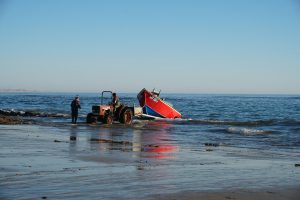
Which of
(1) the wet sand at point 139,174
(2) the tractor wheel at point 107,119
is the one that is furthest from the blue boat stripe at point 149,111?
(1) the wet sand at point 139,174

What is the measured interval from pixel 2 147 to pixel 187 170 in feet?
16.2

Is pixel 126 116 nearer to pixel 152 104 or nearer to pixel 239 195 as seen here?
pixel 152 104

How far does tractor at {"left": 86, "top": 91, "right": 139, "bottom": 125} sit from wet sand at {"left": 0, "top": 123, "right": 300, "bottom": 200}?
11489 mm

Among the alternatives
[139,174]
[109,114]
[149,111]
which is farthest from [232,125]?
[139,174]

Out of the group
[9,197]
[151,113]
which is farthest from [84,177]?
[151,113]

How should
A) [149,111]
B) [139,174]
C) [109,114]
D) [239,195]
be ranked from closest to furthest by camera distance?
[239,195]
[139,174]
[109,114]
[149,111]

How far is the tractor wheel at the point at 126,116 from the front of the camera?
80.0ft

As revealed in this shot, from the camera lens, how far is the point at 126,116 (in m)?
24.6

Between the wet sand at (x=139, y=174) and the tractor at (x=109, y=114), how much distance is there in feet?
37.7

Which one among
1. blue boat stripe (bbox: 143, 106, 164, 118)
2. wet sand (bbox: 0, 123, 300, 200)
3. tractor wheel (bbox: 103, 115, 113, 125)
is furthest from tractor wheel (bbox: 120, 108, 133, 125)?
wet sand (bbox: 0, 123, 300, 200)

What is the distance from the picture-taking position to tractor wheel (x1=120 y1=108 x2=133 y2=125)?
24391 mm

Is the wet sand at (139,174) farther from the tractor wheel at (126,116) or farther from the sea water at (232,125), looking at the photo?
the tractor wheel at (126,116)

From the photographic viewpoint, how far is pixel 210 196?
255 inches

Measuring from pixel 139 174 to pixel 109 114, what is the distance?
51.9 feet
